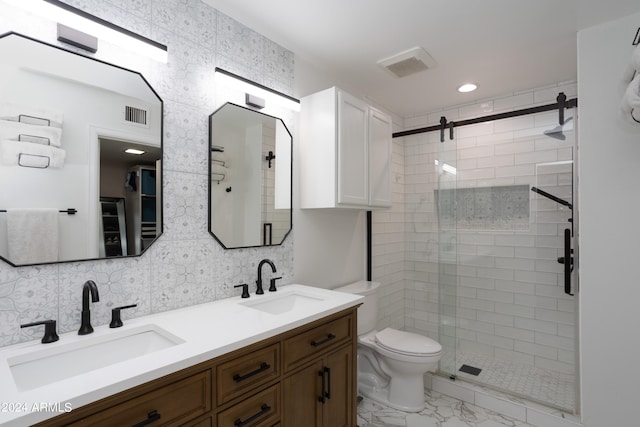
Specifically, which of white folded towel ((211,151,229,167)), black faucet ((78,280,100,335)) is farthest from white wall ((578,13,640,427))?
black faucet ((78,280,100,335))

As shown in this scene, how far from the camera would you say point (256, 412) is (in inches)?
49.9

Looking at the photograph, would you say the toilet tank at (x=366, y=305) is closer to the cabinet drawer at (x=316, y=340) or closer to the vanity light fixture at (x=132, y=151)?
the cabinet drawer at (x=316, y=340)

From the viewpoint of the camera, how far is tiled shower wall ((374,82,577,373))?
269cm

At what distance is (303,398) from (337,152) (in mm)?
1423

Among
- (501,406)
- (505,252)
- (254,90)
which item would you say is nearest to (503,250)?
(505,252)

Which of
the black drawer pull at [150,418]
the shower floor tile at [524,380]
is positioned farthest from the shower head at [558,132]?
the black drawer pull at [150,418]

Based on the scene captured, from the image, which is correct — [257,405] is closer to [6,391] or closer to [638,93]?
[6,391]

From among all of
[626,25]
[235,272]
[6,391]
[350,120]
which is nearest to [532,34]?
[626,25]

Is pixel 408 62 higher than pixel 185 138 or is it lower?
higher

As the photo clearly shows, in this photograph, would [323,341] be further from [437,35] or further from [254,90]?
[437,35]

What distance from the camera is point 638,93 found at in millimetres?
1487

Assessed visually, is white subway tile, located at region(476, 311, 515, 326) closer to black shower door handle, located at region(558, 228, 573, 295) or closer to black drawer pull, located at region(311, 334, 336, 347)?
black shower door handle, located at region(558, 228, 573, 295)

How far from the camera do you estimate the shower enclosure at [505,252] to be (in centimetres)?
264

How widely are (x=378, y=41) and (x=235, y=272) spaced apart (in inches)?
70.0
